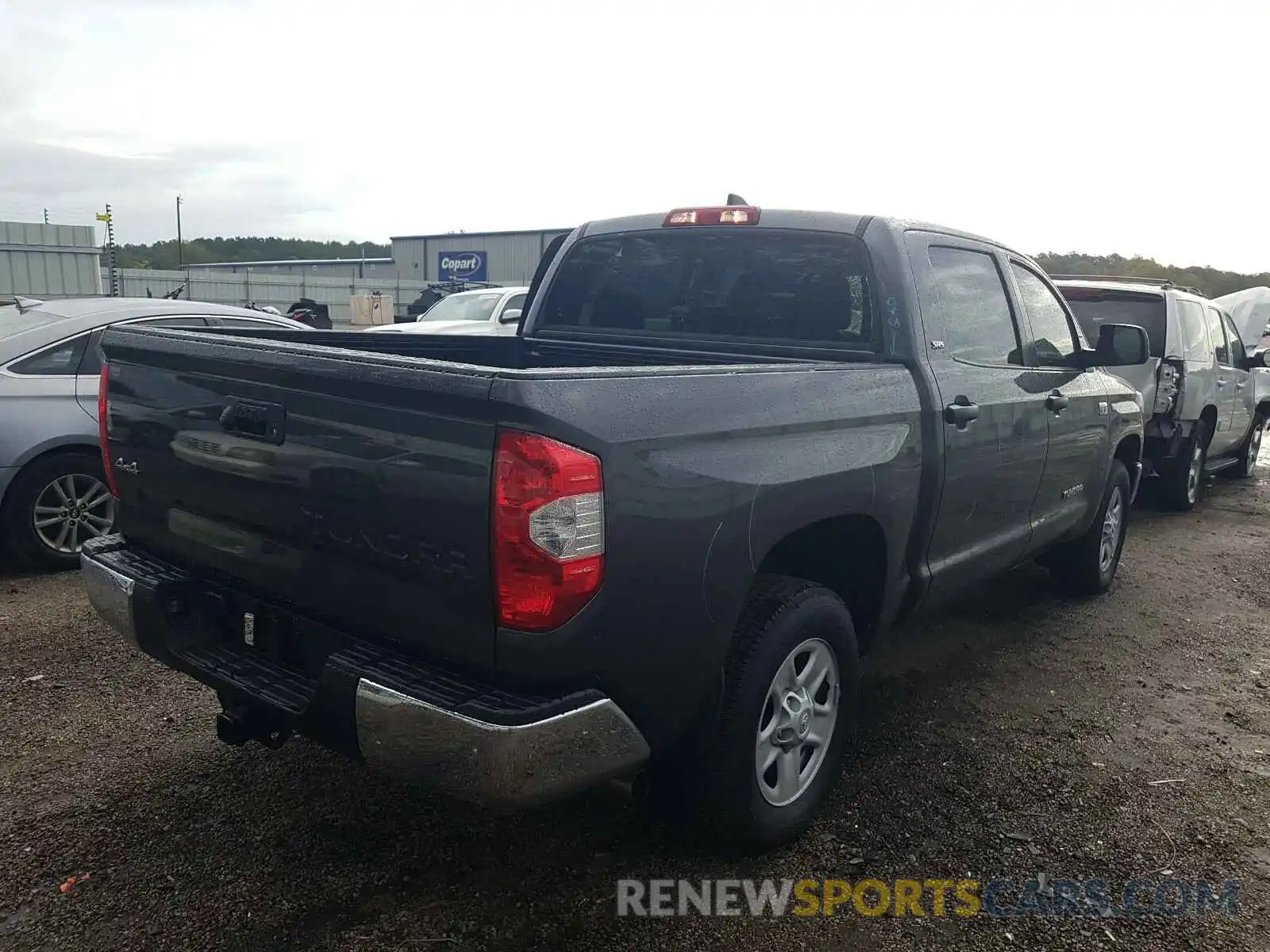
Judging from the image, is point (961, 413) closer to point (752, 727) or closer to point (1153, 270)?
point (752, 727)

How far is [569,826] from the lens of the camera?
125 inches

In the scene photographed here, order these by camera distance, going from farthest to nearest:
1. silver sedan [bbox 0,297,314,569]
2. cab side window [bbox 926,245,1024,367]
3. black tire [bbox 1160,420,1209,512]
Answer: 1. black tire [bbox 1160,420,1209,512]
2. silver sedan [bbox 0,297,314,569]
3. cab side window [bbox 926,245,1024,367]

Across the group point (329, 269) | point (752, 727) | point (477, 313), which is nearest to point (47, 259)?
point (477, 313)

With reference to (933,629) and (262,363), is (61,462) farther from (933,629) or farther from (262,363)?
(933,629)

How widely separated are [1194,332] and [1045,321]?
4.51 meters

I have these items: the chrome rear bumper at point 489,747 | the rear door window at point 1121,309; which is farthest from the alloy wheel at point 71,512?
the rear door window at point 1121,309

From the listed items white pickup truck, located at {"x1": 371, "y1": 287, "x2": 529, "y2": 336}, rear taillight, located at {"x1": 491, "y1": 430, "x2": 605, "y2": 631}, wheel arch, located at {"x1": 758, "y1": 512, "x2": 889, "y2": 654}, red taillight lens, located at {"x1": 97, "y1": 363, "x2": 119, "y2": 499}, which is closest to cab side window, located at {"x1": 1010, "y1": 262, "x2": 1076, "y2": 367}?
wheel arch, located at {"x1": 758, "y1": 512, "x2": 889, "y2": 654}

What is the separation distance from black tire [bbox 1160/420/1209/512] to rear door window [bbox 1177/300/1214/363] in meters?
0.60

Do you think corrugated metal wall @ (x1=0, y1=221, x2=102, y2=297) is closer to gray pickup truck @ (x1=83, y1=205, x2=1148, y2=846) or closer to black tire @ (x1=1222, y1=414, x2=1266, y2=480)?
black tire @ (x1=1222, y1=414, x2=1266, y2=480)

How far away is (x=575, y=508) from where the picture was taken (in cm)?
218

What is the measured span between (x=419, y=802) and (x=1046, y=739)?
2454mm

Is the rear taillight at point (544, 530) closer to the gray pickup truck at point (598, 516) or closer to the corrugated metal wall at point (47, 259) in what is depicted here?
the gray pickup truck at point (598, 516)

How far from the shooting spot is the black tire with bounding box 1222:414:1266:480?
1089 centimetres

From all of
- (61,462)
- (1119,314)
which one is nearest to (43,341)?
(61,462)
